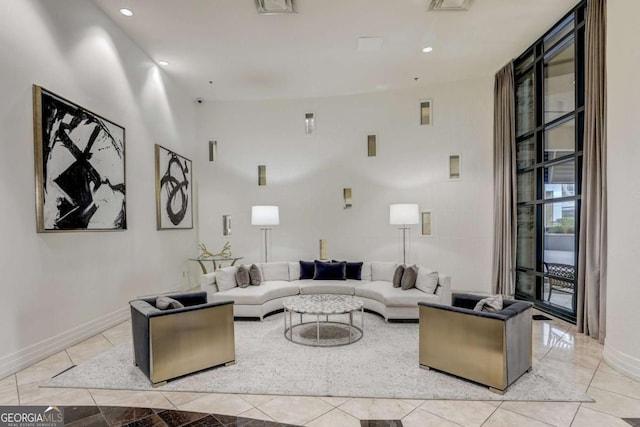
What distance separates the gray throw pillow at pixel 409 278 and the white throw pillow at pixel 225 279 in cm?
254

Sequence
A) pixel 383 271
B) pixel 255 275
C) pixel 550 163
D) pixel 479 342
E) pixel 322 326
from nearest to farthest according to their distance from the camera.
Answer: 1. pixel 479 342
2. pixel 322 326
3. pixel 550 163
4. pixel 255 275
5. pixel 383 271

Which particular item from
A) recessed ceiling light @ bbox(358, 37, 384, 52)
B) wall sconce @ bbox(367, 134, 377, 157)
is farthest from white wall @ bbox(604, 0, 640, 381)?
wall sconce @ bbox(367, 134, 377, 157)

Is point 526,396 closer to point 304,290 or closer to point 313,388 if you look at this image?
point 313,388

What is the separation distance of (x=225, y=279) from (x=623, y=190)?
4725 millimetres

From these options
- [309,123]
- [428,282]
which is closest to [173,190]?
[309,123]

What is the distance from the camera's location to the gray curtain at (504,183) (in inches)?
217

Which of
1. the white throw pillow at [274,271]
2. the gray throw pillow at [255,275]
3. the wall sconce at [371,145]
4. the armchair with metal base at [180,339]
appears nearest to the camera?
the armchair with metal base at [180,339]

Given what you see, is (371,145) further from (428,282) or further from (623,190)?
(623,190)

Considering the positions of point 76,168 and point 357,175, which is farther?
point 357,175

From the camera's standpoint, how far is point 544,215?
498cm

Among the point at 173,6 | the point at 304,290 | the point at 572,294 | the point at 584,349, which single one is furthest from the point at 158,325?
the point at 572,294

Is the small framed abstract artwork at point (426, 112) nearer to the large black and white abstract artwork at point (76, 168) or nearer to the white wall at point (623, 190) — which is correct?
the white wall at point (623, 190)

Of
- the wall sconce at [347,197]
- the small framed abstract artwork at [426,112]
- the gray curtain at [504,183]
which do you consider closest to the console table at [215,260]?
the wall sconce at [347,197]

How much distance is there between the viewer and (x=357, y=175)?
6645 millimetres
